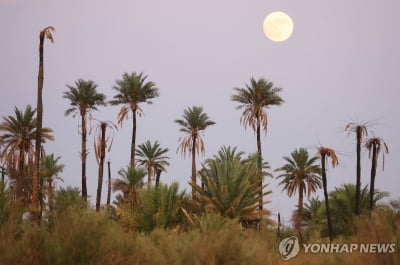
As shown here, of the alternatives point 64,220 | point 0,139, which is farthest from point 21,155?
point 64,220

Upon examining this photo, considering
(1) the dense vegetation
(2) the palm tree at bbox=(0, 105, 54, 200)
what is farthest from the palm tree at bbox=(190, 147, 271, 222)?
(2) the palm tree at bbox=(0, 105, 54, 200)

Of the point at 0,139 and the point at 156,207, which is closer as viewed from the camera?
the point at 156,207

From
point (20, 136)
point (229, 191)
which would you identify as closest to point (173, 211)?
point (229, 191)

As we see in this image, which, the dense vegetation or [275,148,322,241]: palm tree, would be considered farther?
[275,148,322,241]: palm tree

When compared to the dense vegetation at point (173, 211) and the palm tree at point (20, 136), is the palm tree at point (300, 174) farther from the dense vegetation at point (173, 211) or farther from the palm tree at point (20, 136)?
the palm tree at point (20, 136)

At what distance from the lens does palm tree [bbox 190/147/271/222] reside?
2409 centimetres

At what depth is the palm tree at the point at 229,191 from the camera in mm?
24094

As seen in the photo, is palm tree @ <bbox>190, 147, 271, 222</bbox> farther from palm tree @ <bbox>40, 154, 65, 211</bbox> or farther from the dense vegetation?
palm tree @ <bbox>40, 154, 65, 211</bbox>

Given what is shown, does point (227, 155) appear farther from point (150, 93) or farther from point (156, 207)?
point (150, 93)

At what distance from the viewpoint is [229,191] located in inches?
959

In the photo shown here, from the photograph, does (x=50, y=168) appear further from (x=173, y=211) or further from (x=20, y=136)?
(x=173, y=211)

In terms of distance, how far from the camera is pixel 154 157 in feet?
181

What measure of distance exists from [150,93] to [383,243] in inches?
1441

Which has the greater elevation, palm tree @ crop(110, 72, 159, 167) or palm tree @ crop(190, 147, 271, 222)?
palm tree @ crop(110, 72, 159, 167)
